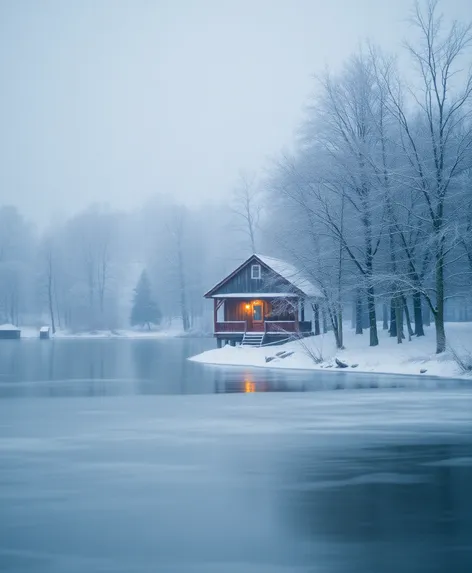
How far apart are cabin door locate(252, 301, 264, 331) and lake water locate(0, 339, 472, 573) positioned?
32.4m

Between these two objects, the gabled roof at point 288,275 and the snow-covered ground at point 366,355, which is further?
the gabled roof at point 288,275

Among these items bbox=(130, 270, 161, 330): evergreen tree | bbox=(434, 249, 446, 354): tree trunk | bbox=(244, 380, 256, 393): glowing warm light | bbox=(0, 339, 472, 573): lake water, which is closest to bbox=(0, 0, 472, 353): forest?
bbox=(434, 249, 446, 354): tree trunk

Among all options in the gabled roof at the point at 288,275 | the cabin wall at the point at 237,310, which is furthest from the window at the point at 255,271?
the cabin wall at the point at 237,310

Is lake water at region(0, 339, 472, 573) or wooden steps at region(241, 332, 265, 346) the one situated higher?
wooden steps at region(241, 332, 265, 346)

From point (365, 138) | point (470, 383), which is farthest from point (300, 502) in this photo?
point (365, 138)

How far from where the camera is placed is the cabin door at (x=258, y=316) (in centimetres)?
5453

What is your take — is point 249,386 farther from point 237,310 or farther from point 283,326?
point 237,310

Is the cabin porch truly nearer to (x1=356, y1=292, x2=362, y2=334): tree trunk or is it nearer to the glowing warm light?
(x1=356, y1=292, x2=362, y2=334): tree trunk

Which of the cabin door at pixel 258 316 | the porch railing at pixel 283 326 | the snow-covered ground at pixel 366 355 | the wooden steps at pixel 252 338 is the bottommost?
the snow-covered ground at pixel 366 355

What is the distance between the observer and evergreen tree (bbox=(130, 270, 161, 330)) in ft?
352

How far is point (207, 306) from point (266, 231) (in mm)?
50203

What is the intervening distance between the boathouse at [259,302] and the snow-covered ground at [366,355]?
3.32m

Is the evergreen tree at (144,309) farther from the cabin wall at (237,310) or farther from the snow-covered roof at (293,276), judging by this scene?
the snow-covered roof at (293,276)

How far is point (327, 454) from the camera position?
42.5 ft
